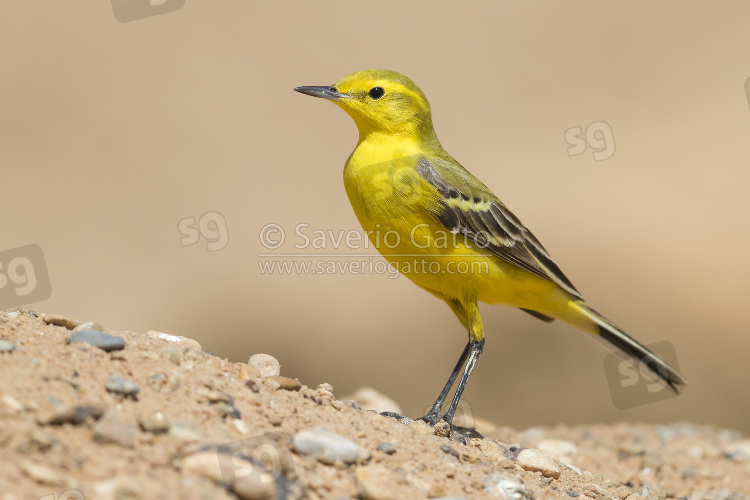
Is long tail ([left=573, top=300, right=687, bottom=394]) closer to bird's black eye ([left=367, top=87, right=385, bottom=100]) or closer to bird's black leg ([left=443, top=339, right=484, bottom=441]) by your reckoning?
bird's black leg ([left=443, top=339, right=484, bottom=441])

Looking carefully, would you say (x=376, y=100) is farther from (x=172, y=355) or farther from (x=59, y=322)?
(x=59, y=322)

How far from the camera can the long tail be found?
23.5ft

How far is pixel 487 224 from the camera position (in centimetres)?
651

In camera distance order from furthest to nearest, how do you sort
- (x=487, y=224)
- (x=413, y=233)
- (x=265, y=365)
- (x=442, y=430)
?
(x=487, y=224)
(x=413, y=233)
(x=265, y=365)
(x=442, y=430)

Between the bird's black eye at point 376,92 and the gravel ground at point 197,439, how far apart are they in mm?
2439

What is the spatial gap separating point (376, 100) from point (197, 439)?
3.73 meters

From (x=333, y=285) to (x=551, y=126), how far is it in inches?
315

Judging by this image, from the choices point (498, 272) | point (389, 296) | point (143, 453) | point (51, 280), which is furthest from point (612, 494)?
point (51, 280)

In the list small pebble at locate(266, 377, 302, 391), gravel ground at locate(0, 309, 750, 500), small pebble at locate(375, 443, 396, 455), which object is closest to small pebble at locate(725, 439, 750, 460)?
gravel ground at locate(0, 309, 750, 500)

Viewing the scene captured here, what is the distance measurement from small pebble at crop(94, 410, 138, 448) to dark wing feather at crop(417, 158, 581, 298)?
10.5 ft

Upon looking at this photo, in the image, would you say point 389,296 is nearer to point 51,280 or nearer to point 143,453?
point 51,280

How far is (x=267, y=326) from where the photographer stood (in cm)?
1295

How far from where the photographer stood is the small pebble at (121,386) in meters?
3.87

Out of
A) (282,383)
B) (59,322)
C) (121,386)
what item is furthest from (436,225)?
(121,386)
